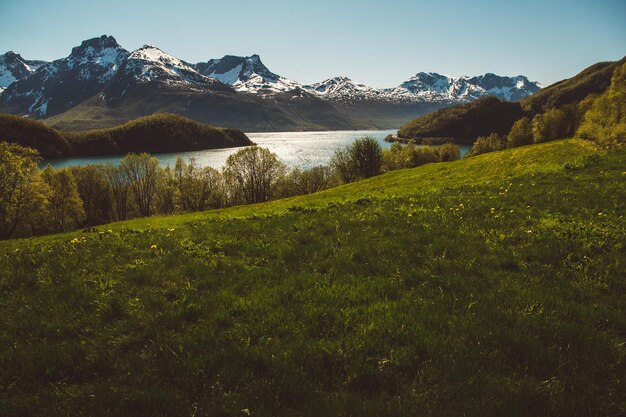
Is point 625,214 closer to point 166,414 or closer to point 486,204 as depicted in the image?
point 486,204

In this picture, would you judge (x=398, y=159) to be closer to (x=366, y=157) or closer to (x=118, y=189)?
(x=366, y=157)

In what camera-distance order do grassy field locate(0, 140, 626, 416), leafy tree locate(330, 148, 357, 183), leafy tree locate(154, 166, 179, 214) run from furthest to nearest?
leafy tree locate(330, 148, 357, 183)
leafy tree locate(154, 166, 179, 214)
grassy field locate(0, 140, 626, 416)

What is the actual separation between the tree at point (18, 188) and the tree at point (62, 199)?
14.1m

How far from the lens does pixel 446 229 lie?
37.2 feet

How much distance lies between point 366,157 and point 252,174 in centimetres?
3477

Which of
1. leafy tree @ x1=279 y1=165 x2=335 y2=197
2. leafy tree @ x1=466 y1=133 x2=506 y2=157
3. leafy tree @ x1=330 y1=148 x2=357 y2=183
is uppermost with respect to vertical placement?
leafy tree @ x1=466 y1=133 x2=506 y2=157

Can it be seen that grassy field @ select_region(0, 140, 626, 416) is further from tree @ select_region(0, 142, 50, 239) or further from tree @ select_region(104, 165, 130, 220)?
tree @ select_region(104, 165, 130, 220)

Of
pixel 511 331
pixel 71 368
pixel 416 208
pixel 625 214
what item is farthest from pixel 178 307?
pixel 625 214

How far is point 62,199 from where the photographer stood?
255 ft

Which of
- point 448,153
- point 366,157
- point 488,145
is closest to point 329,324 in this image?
point 366,157

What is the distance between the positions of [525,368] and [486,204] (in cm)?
1097

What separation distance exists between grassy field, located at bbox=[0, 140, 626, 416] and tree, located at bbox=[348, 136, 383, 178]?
85112mm

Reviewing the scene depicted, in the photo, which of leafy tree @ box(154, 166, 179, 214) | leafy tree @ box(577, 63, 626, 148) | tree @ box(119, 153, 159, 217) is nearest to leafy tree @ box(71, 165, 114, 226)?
tree @ box(119, 153, 159, 217)

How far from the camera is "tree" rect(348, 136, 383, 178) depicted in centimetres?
9444
